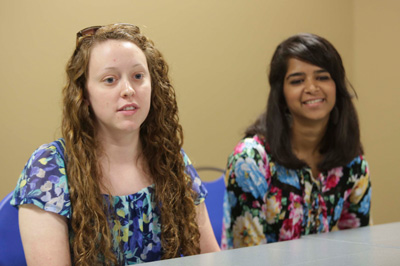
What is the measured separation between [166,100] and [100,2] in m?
1.31

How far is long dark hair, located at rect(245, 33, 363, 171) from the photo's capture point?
1928 mm

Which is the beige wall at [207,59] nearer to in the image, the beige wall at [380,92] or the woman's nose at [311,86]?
the beige wall at [380,92]

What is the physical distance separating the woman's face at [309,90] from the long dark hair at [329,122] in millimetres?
24

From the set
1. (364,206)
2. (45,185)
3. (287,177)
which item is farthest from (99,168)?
(364,206)

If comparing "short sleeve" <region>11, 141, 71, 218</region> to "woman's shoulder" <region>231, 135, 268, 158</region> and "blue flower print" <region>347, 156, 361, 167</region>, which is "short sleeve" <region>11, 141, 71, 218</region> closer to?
"woman's shoulder" <region>231, 135, 268, 158</region>

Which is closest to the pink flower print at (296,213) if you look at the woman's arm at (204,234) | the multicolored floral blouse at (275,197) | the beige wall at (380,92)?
the multicolored floral blouse at (275,197)

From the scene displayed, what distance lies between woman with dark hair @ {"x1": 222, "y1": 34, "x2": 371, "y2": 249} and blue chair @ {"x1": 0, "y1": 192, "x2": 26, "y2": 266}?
86 centimetres

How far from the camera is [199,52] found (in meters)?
2.96

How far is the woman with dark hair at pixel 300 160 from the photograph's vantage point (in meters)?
1.89

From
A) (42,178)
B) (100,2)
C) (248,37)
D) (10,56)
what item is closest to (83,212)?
(42,178)

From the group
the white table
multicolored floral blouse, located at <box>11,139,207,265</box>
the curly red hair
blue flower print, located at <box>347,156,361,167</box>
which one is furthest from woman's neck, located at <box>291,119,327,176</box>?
multicolored floral blouse, located at <box>11,139,207,265</box>

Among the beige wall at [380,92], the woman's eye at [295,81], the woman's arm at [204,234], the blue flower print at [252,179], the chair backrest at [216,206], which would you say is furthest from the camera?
the beige wall at [380,92]

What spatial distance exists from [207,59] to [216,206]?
3.64ft

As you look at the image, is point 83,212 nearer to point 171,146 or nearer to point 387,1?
point 171,146
